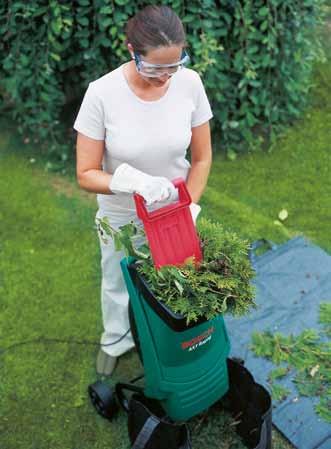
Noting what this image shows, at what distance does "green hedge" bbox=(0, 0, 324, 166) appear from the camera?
3352 millimetres

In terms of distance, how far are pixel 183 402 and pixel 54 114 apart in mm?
2295

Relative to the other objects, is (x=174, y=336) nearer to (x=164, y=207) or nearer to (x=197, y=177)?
(x=164, y=207)

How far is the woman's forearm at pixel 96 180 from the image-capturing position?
1908mm

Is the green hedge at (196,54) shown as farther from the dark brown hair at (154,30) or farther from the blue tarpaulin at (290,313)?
the dark brown hair at (154,30)

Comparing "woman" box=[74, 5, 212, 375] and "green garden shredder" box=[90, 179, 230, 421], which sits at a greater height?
"woman" box=[74, 5, 212, 375]

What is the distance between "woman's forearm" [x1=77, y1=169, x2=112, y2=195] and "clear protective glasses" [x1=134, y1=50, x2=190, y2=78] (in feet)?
1.16

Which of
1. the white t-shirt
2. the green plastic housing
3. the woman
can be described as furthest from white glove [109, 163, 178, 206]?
the green plastic housing

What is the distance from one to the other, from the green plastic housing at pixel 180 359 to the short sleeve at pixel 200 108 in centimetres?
56

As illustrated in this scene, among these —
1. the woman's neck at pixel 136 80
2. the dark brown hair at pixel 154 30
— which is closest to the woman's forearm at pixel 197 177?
the woman's neck at pixel 136 80

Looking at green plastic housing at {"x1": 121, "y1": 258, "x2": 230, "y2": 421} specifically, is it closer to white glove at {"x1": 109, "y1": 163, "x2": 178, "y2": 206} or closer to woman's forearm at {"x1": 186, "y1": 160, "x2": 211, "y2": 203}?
white glove at {"x1": 109, "y1": 163, "x2": 178, "y2": 206}

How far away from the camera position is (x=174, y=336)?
185 cm

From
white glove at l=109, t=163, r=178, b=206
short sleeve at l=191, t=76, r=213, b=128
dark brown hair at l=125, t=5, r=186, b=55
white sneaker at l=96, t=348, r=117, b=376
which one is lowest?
white sneaker at l=96, t=348, r=117, b=376

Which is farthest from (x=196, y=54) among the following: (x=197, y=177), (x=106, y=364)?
(x=106, y=364)

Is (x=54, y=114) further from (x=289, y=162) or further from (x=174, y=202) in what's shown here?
(x=174, y=202)
